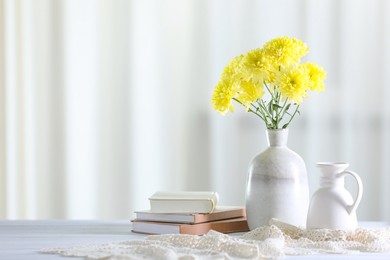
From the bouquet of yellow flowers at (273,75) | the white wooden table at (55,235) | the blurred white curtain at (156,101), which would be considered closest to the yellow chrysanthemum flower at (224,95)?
the bouquet of yellow flowers at (273,75)

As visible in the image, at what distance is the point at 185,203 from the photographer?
1.73 metres

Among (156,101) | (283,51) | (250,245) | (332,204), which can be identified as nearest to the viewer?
(250,245)

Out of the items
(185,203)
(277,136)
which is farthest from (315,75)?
(185,203)

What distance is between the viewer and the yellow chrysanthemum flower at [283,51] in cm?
166

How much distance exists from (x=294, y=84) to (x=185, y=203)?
39cm

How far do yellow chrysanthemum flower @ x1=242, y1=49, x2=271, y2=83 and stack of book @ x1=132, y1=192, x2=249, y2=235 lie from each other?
1.01ft

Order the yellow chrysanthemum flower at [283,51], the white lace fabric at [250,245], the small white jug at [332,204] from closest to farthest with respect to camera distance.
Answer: the white lace fabric at [250,245] < the small white jug at [332,204] < the yellow chrysanthemum flower at [283,51]

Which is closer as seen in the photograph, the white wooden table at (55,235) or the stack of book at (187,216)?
the white wooden table at (55,235)

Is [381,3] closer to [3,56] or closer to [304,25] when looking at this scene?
[304,25]

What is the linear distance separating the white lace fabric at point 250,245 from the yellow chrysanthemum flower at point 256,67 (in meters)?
0.34

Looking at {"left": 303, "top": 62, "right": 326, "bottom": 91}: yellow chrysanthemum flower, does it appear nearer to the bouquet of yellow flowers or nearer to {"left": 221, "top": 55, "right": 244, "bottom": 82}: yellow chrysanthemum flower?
the bouquet of yellow flowers

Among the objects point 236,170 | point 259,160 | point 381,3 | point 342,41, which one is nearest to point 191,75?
point 236,170

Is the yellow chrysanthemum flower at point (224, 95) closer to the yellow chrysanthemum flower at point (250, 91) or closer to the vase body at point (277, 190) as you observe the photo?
the yellow chrysanthemum flower at point (250, 91)

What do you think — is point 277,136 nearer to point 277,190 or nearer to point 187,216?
point 277,190
